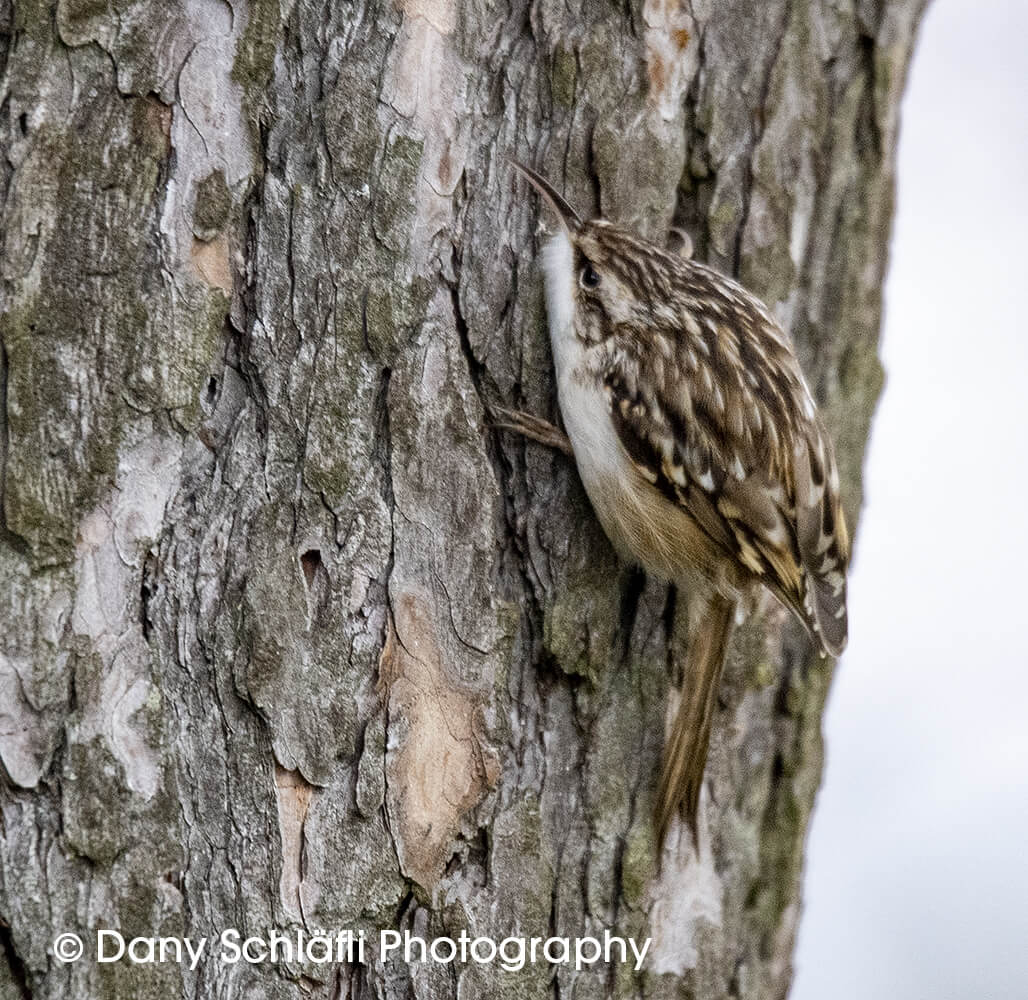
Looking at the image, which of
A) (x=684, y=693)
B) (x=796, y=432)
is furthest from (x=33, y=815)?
(x=796, y=432)

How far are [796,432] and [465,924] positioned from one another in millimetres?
1022

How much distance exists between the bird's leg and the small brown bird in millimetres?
19

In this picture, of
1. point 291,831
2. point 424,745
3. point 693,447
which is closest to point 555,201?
point 693,447

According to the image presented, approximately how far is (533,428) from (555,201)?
0.37 metres

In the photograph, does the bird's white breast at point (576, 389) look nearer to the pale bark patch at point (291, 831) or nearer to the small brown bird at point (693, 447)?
the small brown bird at point (693, 447)

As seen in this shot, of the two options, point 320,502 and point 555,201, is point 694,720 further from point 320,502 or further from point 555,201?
point 555,201

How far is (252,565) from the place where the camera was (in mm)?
1830

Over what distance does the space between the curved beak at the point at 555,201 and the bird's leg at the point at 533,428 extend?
32cm

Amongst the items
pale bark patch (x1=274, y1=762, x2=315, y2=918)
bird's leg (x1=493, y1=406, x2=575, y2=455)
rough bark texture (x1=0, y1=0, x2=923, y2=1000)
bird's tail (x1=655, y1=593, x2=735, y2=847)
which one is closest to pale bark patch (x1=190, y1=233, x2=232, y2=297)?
rough bark texture (x1=0, y1=0, x2=923, y2=1000)

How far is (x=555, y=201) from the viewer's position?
6.81ft

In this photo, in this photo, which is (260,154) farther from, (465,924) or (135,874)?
(465,924)

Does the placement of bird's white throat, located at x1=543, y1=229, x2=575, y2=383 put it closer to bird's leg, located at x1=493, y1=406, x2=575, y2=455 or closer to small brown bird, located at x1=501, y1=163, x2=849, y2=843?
small brown bird, located at x1=501, y1=163, x2=849, y2=843

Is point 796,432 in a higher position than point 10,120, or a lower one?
lower

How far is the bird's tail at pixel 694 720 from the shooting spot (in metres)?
2.20
